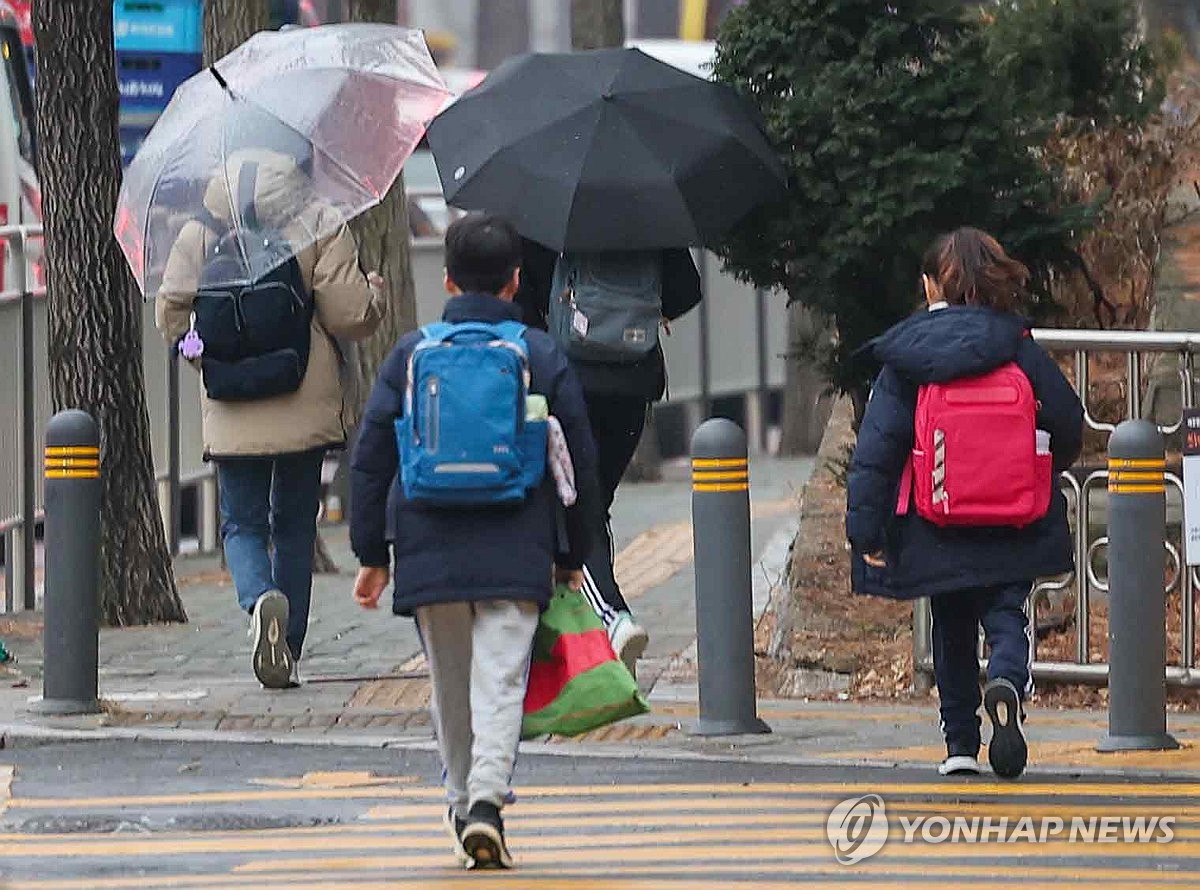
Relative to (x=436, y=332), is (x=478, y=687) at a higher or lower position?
lower

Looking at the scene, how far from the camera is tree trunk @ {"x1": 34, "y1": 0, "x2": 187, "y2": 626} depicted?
11562 millimetres

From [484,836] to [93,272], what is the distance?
5.59 m

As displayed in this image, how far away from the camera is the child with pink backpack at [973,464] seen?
7.75 m

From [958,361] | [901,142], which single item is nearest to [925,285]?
[958,361]

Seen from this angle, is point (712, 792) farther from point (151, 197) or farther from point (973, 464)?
point (151, 197)

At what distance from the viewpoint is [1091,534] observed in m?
9.72

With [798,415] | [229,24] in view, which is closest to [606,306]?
[229,24]

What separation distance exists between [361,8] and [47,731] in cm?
583

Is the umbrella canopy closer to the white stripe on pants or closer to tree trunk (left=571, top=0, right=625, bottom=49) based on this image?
the white stripe on pants

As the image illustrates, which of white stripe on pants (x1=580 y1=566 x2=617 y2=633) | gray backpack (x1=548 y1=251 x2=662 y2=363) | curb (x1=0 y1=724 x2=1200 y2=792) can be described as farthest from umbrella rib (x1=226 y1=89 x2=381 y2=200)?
curb (x1=0 y1=724 x2=1200 y2=792)

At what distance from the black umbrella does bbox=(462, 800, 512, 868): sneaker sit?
2722 millimetres

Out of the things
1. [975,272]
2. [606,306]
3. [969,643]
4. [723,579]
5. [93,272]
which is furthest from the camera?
[93,272]

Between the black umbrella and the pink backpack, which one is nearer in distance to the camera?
the pink backpack

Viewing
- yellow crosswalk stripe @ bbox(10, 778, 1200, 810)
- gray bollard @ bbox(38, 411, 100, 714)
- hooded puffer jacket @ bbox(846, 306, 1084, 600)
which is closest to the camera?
yellow crosswalk stripe @ bbox(10, 778, 1200, 810)
